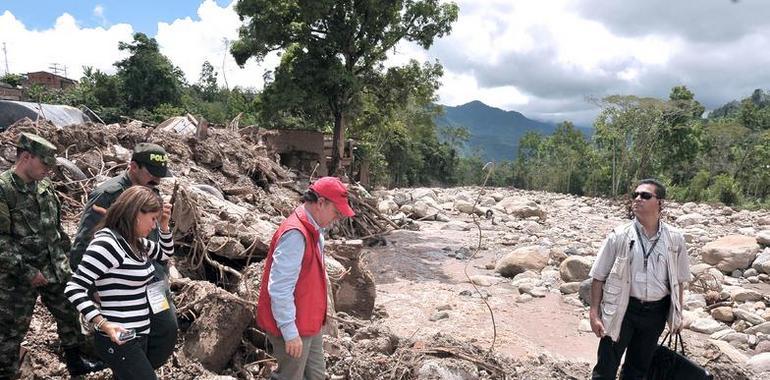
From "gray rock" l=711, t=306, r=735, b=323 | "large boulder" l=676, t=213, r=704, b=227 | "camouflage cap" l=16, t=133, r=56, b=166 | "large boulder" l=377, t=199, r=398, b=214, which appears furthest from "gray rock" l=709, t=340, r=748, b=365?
"large boulder" l=676, t=213, r=704, b=227

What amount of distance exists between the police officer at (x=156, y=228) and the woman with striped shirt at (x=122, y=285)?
0.07 metres

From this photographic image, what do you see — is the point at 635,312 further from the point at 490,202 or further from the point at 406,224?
the point at 490,202

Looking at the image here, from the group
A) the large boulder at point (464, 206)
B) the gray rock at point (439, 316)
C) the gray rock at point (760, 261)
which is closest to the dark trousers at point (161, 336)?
the gray rock at point (439, 316)

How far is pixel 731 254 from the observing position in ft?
31.7

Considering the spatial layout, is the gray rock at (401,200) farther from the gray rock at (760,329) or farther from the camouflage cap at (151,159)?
the camouflage cap at (151,159)

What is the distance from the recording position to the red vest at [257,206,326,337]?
240 centimetres

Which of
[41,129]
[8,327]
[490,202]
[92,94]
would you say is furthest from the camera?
[92,94]

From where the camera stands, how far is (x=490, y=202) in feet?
71.1

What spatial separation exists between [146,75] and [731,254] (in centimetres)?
2374

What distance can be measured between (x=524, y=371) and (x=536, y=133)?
154 ft

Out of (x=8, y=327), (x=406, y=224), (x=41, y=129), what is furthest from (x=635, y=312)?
(x=406, y=224)

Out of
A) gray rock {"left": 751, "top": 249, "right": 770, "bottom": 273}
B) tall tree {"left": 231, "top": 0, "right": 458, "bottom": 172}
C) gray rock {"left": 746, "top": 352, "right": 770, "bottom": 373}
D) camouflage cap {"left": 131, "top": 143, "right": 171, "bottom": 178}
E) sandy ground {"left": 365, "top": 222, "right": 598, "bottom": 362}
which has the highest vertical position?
tall tree {"left": 231, "top": 0, "right": 458, "bottom": 172}

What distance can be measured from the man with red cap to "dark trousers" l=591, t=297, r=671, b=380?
1788 mm

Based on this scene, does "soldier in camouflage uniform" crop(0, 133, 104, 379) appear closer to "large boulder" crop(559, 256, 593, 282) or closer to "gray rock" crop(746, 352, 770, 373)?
"gray rock" crop(746, 352, 770, 373)
